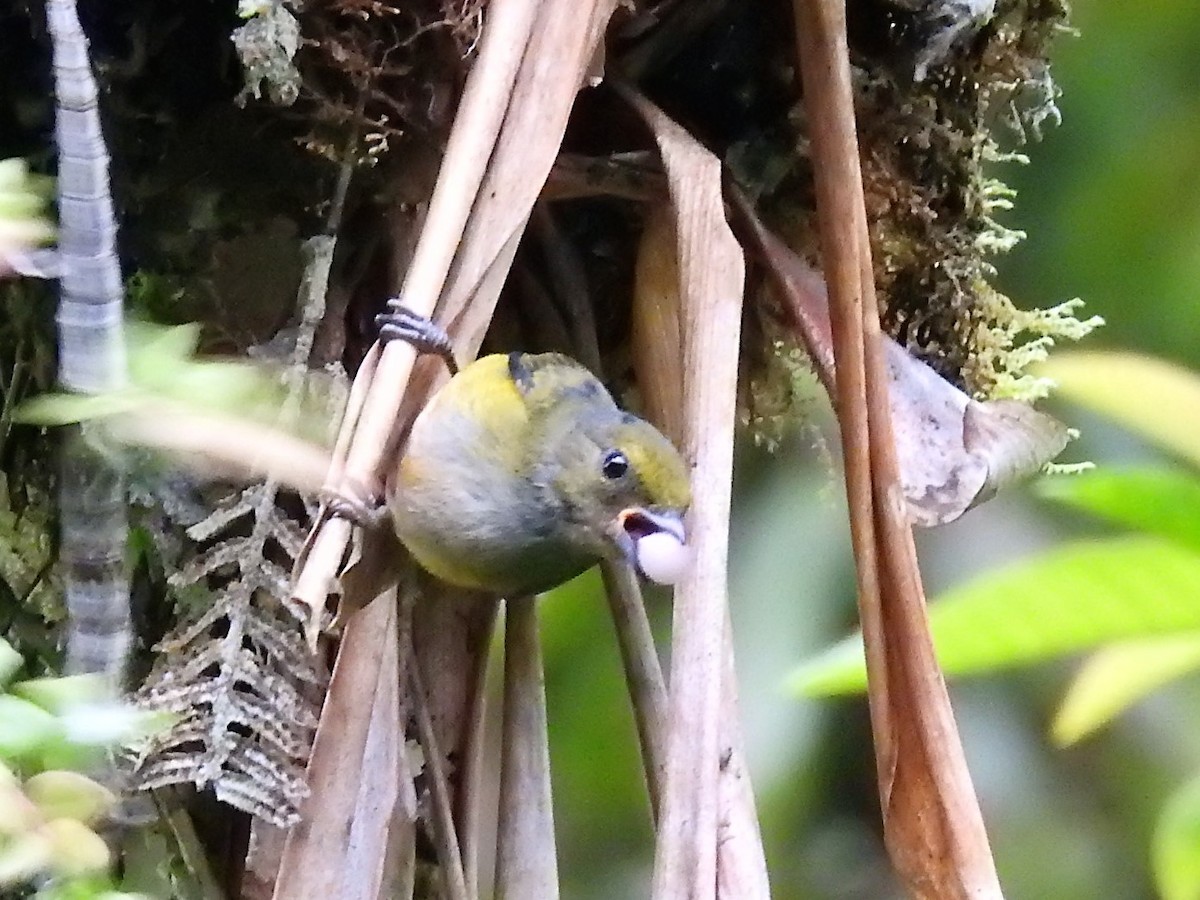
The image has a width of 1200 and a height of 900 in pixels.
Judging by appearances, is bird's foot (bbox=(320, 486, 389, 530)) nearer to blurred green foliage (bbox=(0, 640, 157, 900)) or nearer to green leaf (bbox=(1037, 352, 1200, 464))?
blurred green foliage (bbox=(0, 640, 157, 900))

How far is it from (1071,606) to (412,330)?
23.7 inches

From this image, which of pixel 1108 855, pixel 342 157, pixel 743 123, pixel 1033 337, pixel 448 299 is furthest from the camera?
pixel 1108 855

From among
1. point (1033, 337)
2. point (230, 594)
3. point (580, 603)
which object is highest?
point (1033, 337)

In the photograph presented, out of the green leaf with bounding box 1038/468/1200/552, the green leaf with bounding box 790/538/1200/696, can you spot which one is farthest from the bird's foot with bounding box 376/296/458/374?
the green leaf with bounding box 790/538/1200/696

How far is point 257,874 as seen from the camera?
67 centimetres

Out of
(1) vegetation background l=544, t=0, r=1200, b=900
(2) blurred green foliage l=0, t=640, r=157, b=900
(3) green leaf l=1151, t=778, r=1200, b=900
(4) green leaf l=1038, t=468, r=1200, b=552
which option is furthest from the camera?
(1) vegetation background l=544, t=0, r=1200, b=900

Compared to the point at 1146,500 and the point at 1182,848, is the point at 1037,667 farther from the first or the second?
the point at 1146,500

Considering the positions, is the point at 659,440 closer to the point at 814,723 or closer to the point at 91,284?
the point at 91,284

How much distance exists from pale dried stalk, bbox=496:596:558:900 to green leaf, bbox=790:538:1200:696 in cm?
36

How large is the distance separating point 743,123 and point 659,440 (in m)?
0.29

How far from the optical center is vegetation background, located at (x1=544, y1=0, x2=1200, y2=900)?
139cm

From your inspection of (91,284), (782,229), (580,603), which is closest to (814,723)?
(580,603)

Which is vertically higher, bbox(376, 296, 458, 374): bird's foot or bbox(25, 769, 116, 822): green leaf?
bbox(376, 296, 458, 374): bird's foot

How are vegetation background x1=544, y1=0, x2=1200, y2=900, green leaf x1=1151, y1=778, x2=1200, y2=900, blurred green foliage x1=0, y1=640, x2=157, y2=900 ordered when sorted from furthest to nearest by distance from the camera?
1. vegetation background x1=544, y1=0, x2=1200, y2=900
2. green leaf x1=1151, y1=778, x2=1200, y2=900
3. blurred green foliage x1=0, y1=640, x2=157, y2=900
